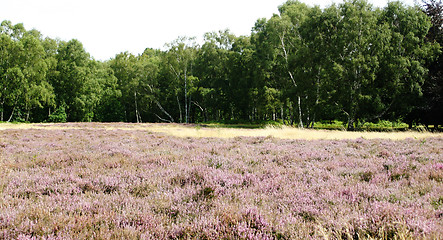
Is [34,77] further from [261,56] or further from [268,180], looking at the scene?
[268,180]

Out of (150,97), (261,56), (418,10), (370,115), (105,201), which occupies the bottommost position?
(105,201)

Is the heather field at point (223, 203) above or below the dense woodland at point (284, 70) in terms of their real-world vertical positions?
below

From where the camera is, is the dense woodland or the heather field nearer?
the heather field

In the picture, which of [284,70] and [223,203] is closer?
[223,203]

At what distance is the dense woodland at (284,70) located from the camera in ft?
89.0

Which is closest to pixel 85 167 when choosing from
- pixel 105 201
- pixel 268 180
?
pixel 105 201

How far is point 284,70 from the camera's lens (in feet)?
112

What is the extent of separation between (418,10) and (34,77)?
2331 inches

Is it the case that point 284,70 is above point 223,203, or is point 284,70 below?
above

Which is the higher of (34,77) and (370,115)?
(34,77)

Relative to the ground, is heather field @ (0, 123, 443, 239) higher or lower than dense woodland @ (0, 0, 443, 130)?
lower

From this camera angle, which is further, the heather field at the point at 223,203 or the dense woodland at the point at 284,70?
the dense woodland at the point at 284,70

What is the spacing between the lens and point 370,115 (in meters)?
29.1

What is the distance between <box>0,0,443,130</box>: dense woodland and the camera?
89.0 feet
